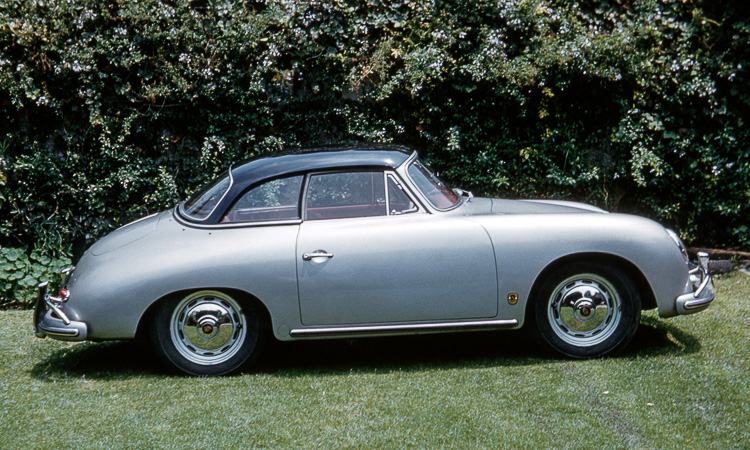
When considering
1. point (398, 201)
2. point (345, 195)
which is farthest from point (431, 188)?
point (345, 195)

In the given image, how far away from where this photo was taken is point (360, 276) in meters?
4.71

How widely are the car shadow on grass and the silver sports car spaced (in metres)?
0.32

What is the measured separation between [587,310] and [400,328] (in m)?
1.28

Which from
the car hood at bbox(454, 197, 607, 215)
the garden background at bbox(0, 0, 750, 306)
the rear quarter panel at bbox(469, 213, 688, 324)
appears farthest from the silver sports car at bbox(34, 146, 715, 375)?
the garden background at bbox(0, 0, 750, 306)

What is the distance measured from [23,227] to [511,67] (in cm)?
546

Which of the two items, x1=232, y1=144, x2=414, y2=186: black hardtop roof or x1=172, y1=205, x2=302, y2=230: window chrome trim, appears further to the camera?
x1=232, y1=144, x2=414, y2=186: black hardtop roof

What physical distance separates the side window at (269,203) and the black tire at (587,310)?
1823 mm

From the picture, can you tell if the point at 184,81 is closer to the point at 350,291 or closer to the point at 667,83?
the point at 350,291

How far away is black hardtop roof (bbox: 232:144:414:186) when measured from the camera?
4.99 meters

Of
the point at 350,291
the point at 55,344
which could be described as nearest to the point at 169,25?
the point at 55,344

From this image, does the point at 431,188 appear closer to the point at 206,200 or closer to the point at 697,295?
the point at 206,200

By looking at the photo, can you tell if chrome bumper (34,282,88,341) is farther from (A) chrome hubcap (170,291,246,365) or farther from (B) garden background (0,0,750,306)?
(B) garden background (0,0,750,306)

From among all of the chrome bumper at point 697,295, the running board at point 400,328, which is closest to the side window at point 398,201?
the running board at point 400,328

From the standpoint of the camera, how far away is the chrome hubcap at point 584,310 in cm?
483
